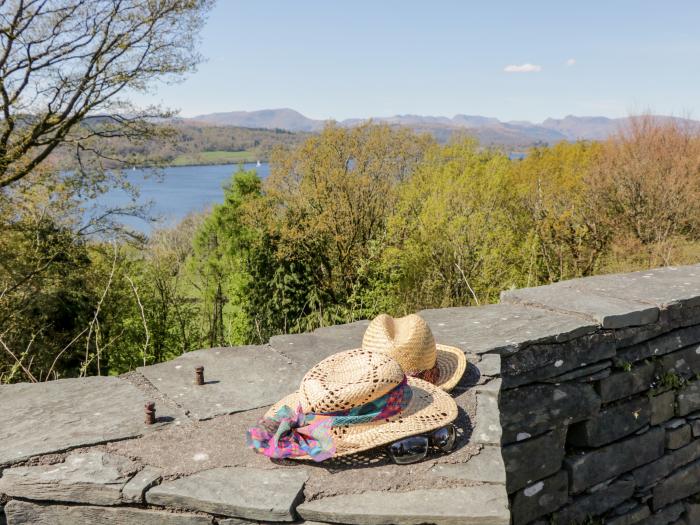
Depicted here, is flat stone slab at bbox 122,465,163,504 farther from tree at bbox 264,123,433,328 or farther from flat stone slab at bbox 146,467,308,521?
tree at bbox 264,123,433,328

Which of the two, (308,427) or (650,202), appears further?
(650,202)

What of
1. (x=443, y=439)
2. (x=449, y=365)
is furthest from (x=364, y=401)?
(x=449, y=365)

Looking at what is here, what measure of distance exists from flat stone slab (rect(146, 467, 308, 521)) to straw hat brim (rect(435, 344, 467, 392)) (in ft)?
3.13

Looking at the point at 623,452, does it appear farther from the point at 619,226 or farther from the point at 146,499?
the point at 619,226

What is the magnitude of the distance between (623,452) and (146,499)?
10.6ft

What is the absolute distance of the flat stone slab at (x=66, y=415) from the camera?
243 centimetres

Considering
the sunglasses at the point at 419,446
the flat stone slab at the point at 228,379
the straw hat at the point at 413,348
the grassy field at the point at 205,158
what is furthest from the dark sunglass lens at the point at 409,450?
the grassy field at the point at 205,158

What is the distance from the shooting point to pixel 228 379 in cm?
314

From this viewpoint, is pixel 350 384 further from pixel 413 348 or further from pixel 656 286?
pixel 656 286

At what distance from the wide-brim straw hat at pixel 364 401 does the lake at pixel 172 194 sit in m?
13.5

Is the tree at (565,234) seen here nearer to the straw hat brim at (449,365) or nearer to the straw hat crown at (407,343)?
the straw hat brim at (449,365)

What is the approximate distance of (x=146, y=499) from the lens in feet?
6.99

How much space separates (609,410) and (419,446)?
216cm

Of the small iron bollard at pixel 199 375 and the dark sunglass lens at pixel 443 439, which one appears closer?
the dark sunglass lens at pixel 443 439
